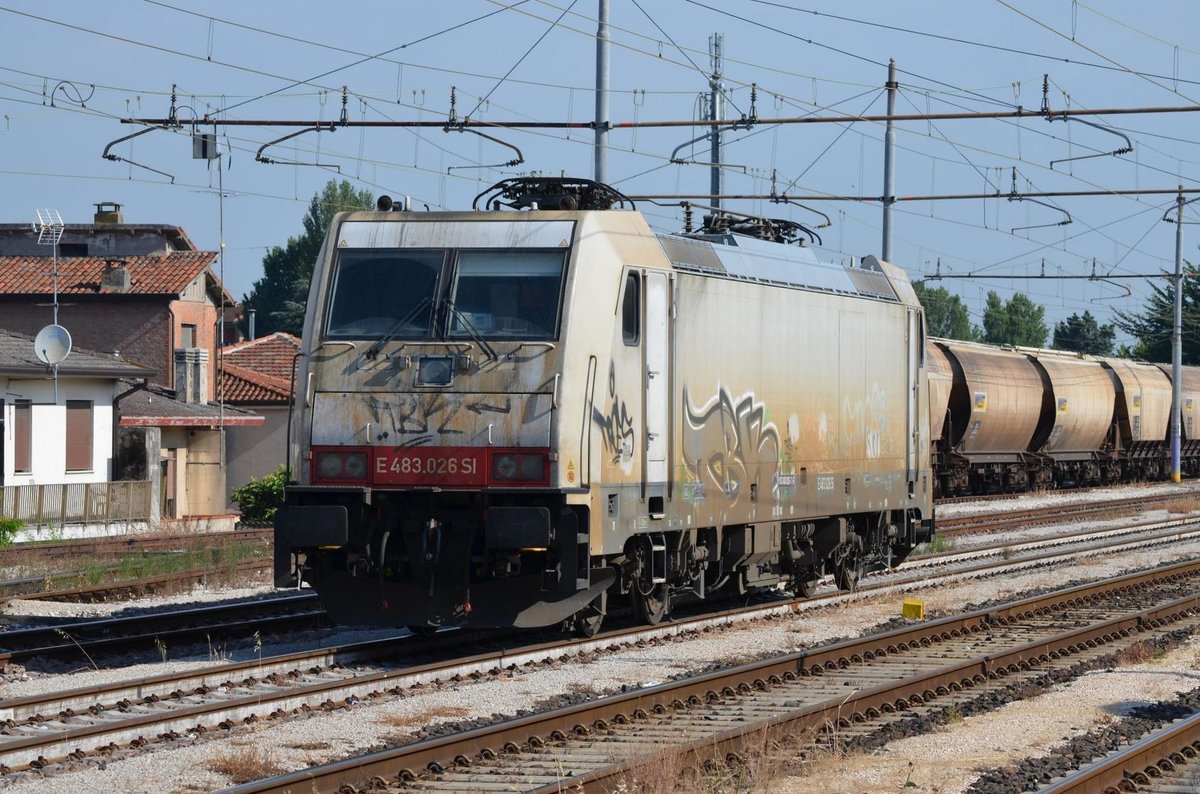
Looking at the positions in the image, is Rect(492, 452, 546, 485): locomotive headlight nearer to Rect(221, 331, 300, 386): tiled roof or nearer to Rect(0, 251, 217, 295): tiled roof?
Rect(0, 251, 217, 295): tiled roof

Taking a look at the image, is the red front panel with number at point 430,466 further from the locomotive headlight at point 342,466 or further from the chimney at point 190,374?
the chimney at point 190,374

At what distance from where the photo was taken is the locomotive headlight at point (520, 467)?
12148 mm

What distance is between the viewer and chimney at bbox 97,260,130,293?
49.3 metres

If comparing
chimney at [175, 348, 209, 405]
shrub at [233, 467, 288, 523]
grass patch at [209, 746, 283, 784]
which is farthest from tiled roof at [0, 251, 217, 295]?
grass patch at [209, 746, 283, 784]

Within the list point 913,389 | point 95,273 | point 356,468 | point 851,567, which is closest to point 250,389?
point 95,273

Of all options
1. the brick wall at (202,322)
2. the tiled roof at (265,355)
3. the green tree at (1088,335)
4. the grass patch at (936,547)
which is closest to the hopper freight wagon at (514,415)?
the grass patch at (936,547)

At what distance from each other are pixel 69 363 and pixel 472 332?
22636 millimetres

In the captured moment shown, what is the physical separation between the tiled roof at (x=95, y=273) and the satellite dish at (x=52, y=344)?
17.9 metres

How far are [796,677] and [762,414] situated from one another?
374 cm

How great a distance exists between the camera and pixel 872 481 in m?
18.0

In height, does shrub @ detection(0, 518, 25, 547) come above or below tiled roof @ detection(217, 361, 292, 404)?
below

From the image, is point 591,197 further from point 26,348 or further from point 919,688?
point 26,348

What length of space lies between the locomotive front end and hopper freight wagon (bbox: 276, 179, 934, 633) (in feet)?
0.05

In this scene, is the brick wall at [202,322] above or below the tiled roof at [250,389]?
above
